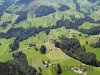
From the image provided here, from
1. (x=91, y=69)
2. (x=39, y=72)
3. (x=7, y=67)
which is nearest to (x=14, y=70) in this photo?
(x=7, y=67)

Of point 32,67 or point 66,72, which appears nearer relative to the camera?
point 66,72

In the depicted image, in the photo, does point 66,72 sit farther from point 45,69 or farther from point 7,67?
point 7,67

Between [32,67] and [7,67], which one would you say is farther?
[32,67]

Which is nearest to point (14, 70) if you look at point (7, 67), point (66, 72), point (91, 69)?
point (7, 67)

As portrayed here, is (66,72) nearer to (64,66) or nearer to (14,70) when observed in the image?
(64,66)

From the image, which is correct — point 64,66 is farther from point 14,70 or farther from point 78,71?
point 14,70

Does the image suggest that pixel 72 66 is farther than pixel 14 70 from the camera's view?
Yes

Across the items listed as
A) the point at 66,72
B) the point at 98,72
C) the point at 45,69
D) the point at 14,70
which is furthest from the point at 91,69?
the point at 14,70
